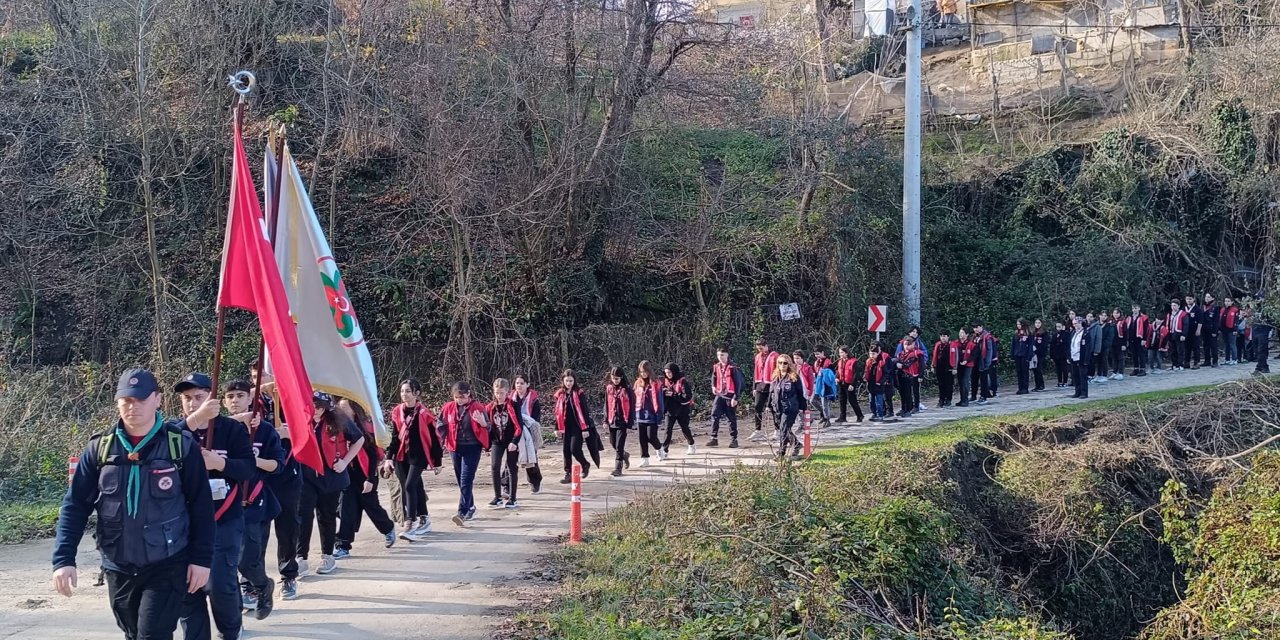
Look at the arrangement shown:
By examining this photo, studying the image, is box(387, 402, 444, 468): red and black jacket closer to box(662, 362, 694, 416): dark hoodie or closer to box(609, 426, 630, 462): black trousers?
box(609, 426, 630, 462): black trousers

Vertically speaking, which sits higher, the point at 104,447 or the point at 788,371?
the point at 104,447

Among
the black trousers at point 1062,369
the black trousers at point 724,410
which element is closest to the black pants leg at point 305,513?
the black trousers at point 724,410

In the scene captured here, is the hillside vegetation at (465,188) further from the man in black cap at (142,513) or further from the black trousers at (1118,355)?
the man in black cap at (142,513)

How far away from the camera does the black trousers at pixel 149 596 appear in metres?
5.38

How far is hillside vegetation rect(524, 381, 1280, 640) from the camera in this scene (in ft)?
26.3

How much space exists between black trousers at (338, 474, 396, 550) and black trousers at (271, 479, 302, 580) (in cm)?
116

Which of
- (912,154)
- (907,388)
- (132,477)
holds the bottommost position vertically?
(907,388)

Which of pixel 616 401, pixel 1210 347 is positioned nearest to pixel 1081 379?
pixel 1210 347

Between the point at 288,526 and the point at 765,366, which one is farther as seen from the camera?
the point at 765,366

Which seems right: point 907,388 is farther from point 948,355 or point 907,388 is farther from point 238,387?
point 238,387

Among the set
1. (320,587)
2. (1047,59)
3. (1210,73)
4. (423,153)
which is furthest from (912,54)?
(320,587)

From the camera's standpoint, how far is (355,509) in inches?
395

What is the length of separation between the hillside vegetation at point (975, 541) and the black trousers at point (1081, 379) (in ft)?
8.91

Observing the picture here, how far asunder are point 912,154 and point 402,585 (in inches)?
682
